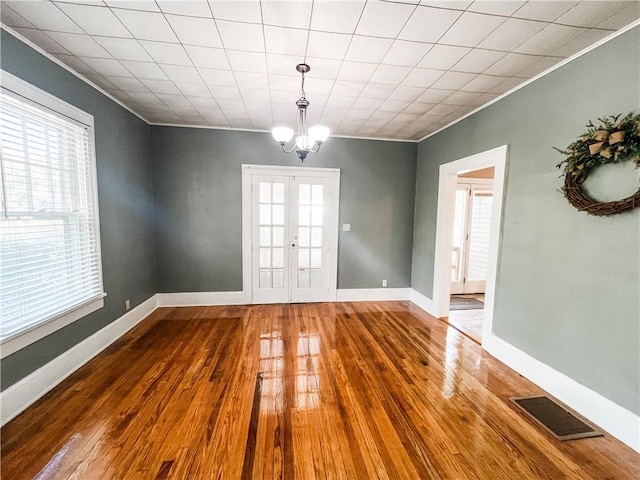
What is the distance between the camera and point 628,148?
170 centimetres

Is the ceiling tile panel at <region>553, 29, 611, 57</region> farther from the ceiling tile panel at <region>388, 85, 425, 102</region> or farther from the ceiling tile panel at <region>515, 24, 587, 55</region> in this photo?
the ceiling tile panel at <region>388, 85, 425, 102</region>

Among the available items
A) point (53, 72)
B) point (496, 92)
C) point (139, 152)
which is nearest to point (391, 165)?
point (496, 92)

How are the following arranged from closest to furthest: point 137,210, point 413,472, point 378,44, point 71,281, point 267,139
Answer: point 413,472
point 378,44
point 71,281
point 137,210
point 267,139

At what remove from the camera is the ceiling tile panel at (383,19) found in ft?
5.29

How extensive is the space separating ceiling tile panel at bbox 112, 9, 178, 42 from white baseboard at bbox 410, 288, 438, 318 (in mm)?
4253

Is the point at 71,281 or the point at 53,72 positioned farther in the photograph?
the point at 71,281

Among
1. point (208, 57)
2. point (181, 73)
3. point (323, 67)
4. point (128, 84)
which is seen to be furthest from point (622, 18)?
point (128, 84)

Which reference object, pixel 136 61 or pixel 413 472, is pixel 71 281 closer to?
pixel 136 61

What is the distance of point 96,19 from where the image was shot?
5.86 feet

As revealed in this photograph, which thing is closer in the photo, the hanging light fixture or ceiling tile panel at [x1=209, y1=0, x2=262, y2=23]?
ceiling tile panel at [x1=209, y1=0, x2=262, y2=23]

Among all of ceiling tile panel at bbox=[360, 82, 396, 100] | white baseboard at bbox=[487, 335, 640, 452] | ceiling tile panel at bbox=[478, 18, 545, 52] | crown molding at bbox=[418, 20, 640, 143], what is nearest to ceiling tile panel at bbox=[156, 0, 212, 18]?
ceiling tile panel at bbox=[360, 82, 396, 100]

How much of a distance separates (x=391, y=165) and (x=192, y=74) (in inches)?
123

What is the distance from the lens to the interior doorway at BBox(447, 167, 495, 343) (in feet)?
16.3

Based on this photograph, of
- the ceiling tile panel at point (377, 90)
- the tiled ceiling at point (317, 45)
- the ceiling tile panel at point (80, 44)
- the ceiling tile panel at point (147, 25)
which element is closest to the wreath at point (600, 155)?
the tiled ceiling at point (317, 45)
